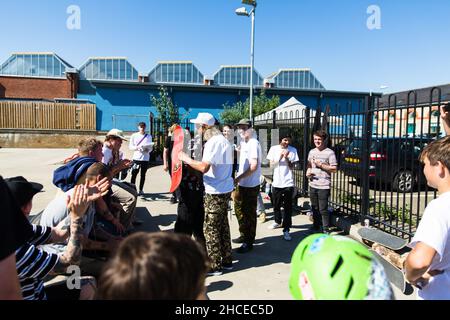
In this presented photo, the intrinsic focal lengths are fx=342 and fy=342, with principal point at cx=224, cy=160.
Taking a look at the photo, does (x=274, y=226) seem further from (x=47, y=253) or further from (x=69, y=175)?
(x=47, y=253)

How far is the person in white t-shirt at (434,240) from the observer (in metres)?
1.72

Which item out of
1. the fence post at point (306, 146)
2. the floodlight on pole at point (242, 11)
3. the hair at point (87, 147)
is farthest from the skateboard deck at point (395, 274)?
the floodlight on pole at point (242, 11)

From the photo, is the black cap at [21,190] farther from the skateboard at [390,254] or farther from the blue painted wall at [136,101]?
the blue painted wall at [136,101]

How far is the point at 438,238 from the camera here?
171 centimetres

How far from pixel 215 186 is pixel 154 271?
3.09m

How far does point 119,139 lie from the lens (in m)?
6.53

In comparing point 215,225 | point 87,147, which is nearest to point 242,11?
point 87,147

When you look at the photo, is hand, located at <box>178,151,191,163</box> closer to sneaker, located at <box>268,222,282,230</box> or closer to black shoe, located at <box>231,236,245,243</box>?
black shoe, located at <box>231,236,245,243</box>

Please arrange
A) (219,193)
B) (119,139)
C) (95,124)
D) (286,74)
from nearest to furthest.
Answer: (219,193), (119,139), (95,124), (286,74)

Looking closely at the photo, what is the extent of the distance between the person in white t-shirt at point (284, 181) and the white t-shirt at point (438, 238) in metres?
3.64

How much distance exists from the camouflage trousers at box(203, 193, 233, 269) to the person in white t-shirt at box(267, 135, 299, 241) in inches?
66.1
